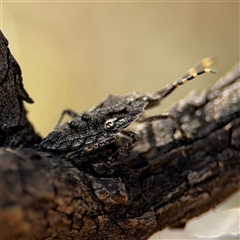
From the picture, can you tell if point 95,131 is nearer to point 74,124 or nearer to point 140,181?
point 74,124

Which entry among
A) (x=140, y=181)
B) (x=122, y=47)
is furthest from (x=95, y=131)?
(x=122, y=47)

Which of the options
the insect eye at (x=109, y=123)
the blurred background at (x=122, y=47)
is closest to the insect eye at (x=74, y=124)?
the insect eye at (x=109, y=123)

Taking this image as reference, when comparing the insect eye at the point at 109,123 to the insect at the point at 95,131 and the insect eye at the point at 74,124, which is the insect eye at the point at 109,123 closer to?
the insect at the point at 95,131

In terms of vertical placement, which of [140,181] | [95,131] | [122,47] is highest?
[122,47]

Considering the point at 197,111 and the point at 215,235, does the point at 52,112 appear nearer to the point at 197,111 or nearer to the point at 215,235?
the point at 197,111

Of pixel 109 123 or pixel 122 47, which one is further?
pixel 122 47

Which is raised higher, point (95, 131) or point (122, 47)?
point (122, 47)

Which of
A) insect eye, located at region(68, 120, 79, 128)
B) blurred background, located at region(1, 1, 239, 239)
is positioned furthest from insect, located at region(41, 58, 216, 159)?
blurred background, located at region(1, 1, 239, 239)

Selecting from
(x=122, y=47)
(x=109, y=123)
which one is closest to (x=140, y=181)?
(x=109, y=123)
